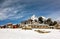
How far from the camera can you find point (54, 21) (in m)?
36.0

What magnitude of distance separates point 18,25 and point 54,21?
10709 mm

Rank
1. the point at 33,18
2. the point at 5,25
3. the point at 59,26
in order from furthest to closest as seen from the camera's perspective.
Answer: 1. the point at 33,18
2. the point at 5,25
3. the point at 59,26

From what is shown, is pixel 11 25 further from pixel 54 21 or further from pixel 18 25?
pixel 54 21

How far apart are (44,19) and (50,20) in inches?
135

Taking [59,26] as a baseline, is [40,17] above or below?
above

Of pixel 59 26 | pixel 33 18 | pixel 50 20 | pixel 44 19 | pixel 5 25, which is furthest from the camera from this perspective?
pixel 33 18

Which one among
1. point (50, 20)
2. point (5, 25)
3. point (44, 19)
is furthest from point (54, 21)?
point (5, 25)

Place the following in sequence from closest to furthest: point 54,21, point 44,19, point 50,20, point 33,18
Answer: point 54,21
point 50,20
point 44,19
point 33,18

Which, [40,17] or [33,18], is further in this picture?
[33,18]

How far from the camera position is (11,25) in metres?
33.4

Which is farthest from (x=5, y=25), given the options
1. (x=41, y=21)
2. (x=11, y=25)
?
(x=41, y=21)

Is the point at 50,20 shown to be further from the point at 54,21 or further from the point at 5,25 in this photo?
the point at 5,25

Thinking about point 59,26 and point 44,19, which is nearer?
point 59,26

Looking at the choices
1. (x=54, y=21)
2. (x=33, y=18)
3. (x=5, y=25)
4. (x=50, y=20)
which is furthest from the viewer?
(x=33, y=18)
